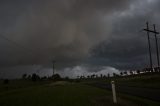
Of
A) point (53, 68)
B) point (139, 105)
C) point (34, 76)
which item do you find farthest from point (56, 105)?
point (34, 76)

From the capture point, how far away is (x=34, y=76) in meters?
167

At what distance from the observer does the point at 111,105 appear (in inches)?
454

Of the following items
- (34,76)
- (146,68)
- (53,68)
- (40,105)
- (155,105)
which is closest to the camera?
(155,105)

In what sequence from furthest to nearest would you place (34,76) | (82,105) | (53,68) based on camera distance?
(34,76) < (53,68) < (82,105)

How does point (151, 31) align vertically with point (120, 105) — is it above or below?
above

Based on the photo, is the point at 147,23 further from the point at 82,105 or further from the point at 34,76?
the point at 34,76

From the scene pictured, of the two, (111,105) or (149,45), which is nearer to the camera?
(111,105)

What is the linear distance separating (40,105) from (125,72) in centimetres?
14730

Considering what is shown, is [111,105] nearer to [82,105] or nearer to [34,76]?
[82,105]

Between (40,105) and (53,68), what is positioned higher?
(53,68)

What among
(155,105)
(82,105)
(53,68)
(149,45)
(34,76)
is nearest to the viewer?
(155,105)

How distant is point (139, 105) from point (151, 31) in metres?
43.0

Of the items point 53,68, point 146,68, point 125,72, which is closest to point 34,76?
point 53,68

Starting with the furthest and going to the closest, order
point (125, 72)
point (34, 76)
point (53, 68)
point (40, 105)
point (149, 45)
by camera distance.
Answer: point (34, 76), point (125, 72), point (53, 68), point (149, 45), point (40, 105)
